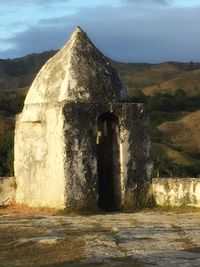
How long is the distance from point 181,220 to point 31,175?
11.5 ft

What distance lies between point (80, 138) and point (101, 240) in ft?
12.2

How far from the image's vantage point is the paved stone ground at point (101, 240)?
718 centimetres

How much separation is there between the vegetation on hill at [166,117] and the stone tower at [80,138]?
5.32m

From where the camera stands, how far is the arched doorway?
41.5 feet

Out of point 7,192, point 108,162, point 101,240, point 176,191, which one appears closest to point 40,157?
point 7,192

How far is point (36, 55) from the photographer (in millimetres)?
124875

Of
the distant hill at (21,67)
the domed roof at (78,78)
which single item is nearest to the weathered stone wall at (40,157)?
the domed roof at (78,78)

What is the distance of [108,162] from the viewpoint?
1325cm

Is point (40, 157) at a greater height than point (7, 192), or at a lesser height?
greater

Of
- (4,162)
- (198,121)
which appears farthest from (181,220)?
(198,121)

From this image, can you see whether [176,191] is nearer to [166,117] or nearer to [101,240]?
[101,240]

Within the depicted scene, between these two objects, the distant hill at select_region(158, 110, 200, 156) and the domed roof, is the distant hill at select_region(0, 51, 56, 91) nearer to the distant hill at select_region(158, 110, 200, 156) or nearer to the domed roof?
the distant hill at select_region(158, 110, 200, 156)

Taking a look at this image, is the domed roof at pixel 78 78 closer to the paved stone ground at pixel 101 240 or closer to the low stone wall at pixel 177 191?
the low stone wall at pixel 177 191

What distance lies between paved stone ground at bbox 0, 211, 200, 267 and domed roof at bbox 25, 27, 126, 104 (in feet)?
8.18
